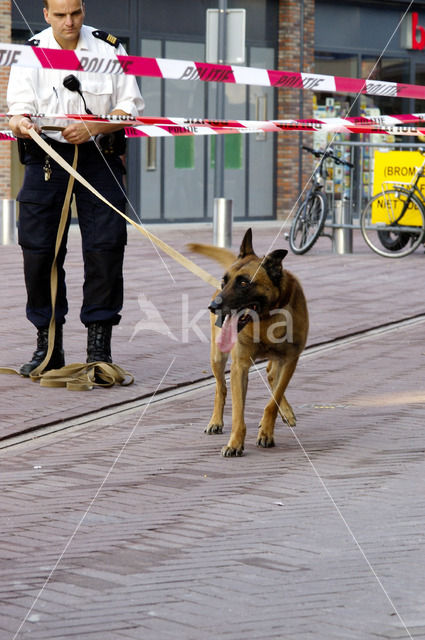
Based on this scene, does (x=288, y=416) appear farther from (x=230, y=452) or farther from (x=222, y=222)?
(x=222, y=222)

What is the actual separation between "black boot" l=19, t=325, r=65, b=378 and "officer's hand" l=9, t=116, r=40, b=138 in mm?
1188

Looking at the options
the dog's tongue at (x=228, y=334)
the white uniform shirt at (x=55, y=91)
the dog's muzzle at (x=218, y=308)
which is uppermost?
the white uniform shirt at (x=55, y=91)

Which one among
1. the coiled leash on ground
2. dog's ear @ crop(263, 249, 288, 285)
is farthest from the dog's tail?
the coiled leash on ground

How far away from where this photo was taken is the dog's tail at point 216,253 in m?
6.07

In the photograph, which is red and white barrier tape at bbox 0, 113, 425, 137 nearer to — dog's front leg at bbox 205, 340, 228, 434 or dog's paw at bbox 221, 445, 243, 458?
dog's front leg at bbox 205, 340, 228, 434

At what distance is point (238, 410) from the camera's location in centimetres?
565

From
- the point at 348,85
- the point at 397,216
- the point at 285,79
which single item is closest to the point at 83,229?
the point at 285,79

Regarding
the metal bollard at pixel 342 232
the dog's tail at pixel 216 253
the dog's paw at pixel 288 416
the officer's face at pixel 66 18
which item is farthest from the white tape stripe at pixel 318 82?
the metal bollard at pixel 342 232

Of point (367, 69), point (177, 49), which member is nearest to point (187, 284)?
point (177, 49)

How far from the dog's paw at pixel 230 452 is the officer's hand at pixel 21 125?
7.41 feet

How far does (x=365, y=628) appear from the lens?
3.48 m

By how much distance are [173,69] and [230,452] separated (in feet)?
10.8

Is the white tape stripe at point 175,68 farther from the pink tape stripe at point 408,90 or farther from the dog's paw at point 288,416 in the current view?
the dog's paw at point 288,416
